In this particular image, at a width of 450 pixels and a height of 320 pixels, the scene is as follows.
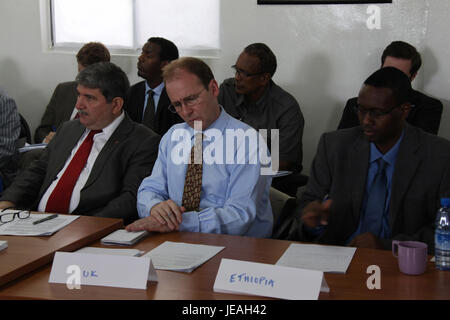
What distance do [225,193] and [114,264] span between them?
2.68 ft

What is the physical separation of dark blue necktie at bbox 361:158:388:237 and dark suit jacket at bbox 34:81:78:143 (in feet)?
9.97

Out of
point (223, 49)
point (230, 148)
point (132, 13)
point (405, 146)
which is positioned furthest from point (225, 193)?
point (132, 13)

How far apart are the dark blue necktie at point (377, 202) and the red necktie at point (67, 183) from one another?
1.36 metres

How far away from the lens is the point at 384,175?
2.19 meters

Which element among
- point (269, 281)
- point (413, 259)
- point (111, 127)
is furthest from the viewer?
point (111, 127)

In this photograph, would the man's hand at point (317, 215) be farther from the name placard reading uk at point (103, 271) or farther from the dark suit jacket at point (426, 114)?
the dark suit jacket at point (426, 114)

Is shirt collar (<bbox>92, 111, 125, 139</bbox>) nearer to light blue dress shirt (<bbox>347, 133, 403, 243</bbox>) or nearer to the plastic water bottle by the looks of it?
light blue dress shirt (<bbox>347, 133, 403, 243</bbox>)

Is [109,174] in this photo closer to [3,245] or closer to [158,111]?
[3,245]

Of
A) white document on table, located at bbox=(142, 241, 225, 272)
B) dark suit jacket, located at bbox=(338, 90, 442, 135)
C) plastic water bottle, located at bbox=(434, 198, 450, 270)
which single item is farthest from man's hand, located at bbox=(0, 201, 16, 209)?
dark suit jacket, located at bbox=(338, 90, 442, 135)

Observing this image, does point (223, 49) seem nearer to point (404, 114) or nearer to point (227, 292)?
point (404, 114)

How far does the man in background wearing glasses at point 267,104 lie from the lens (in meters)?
3.77

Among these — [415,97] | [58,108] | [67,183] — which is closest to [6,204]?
[67,183]

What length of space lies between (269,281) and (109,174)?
4.49 feet

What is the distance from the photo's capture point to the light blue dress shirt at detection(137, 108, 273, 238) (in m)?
2.14
